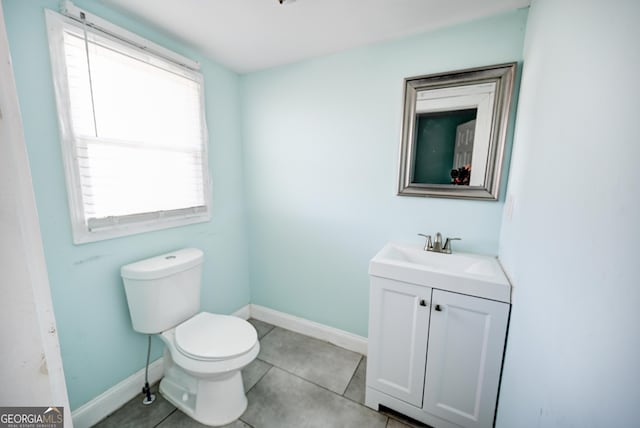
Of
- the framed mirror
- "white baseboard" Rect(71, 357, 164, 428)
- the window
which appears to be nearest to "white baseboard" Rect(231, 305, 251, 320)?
"white baseboard" Rect(71, 357, 164, 428)

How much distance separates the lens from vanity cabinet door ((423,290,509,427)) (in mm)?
1096

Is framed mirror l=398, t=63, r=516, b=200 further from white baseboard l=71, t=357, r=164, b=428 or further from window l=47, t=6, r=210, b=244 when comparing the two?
white baseboard l=71, t=357, r=164, b=428

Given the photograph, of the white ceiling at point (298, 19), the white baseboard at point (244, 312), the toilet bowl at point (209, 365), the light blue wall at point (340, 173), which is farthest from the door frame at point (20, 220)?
the white baseboard at point (244, 312)

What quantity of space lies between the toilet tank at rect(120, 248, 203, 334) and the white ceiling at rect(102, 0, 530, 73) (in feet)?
4.48

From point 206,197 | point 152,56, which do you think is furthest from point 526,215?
point 152,56

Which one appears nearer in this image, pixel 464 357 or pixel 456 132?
pixel 464 357

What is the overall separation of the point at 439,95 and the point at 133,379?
8.28 ft

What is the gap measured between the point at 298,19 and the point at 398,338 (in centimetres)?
182

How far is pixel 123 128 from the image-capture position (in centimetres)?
134

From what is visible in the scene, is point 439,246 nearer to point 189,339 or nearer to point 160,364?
point 189,339

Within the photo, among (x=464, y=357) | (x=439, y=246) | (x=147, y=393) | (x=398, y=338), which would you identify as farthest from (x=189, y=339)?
(x=439, y=246)

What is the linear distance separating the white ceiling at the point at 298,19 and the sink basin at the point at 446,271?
1.31 metres

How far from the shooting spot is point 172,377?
152 cm

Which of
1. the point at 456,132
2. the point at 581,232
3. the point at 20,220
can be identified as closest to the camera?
the point at 20,220
